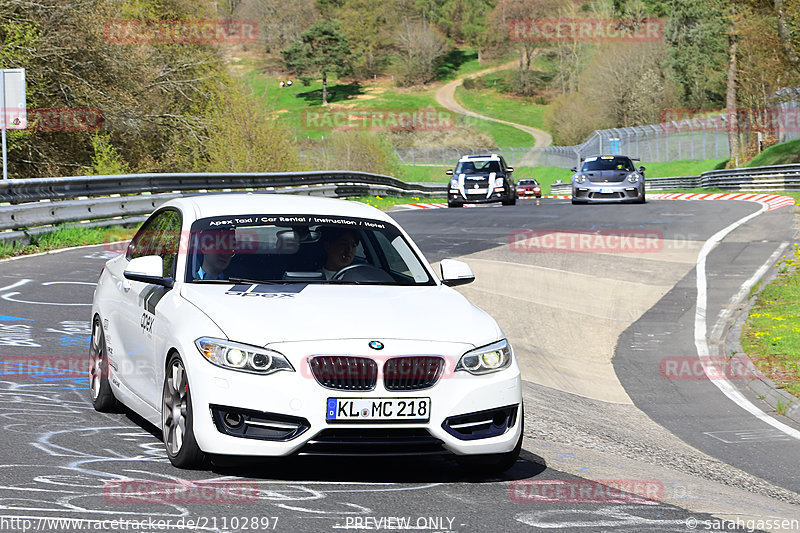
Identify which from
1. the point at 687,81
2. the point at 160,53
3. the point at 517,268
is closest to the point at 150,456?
the point at 517,268

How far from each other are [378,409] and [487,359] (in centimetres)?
74

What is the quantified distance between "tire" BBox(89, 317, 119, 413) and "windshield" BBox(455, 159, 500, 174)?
2883 centimetres

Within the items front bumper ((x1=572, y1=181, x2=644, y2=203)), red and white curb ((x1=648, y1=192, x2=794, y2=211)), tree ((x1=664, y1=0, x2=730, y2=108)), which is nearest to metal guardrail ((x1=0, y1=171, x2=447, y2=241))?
front bumper ((x1=572, y1=181, x2=644, y2=203))

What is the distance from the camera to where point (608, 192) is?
1337 inches

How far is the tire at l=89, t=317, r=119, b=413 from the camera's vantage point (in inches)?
307

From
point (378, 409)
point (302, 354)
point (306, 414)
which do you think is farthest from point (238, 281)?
point (378, 409)

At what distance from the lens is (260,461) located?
5.89 m

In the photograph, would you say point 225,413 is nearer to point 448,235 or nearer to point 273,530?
point 273,530

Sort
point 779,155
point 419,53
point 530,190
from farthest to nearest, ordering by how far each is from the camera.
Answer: point 419,53 < point 530,190 < point 779,155

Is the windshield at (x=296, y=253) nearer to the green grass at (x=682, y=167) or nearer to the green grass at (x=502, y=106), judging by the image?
the green grass at (x=682, y=167)

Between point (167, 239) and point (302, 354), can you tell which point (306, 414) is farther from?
point (167, 239)

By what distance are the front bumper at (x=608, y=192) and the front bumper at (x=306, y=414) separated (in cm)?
2852

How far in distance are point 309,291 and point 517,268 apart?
1235 centimetres

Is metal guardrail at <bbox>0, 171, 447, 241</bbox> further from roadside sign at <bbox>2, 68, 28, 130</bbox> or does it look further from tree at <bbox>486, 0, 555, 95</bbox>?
tree at <bbox>486, 0, 555, 95</bbox>
